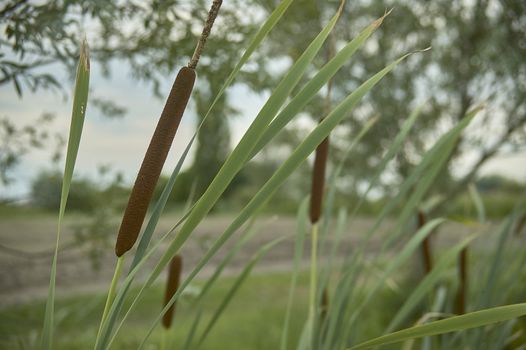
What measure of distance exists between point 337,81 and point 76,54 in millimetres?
3442

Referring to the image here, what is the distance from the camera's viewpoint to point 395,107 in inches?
204

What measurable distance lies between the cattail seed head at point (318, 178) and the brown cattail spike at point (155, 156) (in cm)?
54

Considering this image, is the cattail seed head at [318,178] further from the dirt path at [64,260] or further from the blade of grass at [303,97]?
the dirt path at [64,260]

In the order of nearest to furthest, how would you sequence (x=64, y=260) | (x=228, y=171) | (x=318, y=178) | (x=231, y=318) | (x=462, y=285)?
(x=228, y=171) → (x=318, y=178) → (x=462, y=285) → (x=231, y=318) → (x=64, y=260)

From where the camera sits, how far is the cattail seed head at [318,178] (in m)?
1.26

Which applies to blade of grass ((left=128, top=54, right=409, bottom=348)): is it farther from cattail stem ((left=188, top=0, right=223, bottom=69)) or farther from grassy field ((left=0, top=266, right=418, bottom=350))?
grassy field ((left=0, top=266, right=418, bottom=350))

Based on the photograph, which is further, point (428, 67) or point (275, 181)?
point (428, 67)

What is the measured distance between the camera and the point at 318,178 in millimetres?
1281

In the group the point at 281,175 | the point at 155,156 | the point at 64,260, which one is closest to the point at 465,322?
the point at 281,175

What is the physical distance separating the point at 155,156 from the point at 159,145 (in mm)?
17

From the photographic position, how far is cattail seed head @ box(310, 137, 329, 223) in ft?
4.14

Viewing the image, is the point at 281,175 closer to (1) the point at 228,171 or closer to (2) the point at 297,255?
(1) the point at 228,171

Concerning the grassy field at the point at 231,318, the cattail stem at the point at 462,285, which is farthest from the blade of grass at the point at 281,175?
the grassy field at the point at 231,318

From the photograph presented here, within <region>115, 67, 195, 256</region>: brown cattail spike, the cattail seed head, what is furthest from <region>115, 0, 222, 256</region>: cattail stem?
the cattail seed head
